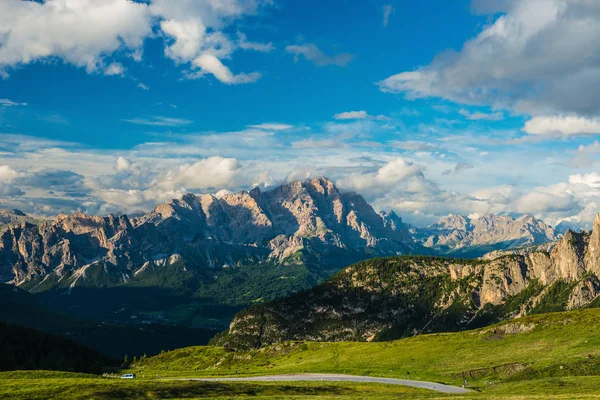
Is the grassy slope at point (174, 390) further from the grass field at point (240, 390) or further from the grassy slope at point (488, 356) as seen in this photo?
the grassy slope at point (488, 356)

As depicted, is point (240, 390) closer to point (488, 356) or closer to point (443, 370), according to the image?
point (443, 370)

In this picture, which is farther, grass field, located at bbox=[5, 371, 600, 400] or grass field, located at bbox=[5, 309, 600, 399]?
grass field, located at bbox=[5, 309, 600, 399]

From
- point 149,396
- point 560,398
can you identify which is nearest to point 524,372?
point 560,398

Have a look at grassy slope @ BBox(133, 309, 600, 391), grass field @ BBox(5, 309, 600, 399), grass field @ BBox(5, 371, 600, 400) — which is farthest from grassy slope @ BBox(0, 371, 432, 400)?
grassy slope @ BBox(133, 309, 600, 391)

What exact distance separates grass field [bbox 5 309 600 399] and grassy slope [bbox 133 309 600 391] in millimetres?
247

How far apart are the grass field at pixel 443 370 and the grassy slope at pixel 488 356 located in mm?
247

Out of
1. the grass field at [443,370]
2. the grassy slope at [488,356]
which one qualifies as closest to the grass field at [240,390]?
the grass field at [443,370]

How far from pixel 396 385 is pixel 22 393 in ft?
237

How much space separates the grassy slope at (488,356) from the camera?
11262 cm

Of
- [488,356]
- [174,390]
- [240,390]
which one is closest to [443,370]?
[488,356]

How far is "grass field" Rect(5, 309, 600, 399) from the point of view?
258 feet

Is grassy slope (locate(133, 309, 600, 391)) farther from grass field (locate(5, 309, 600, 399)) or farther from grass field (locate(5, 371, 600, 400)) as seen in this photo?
grass field (locate(5, 371, 600, 400))

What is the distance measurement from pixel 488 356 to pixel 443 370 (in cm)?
1524

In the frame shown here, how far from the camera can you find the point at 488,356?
13775 cm
